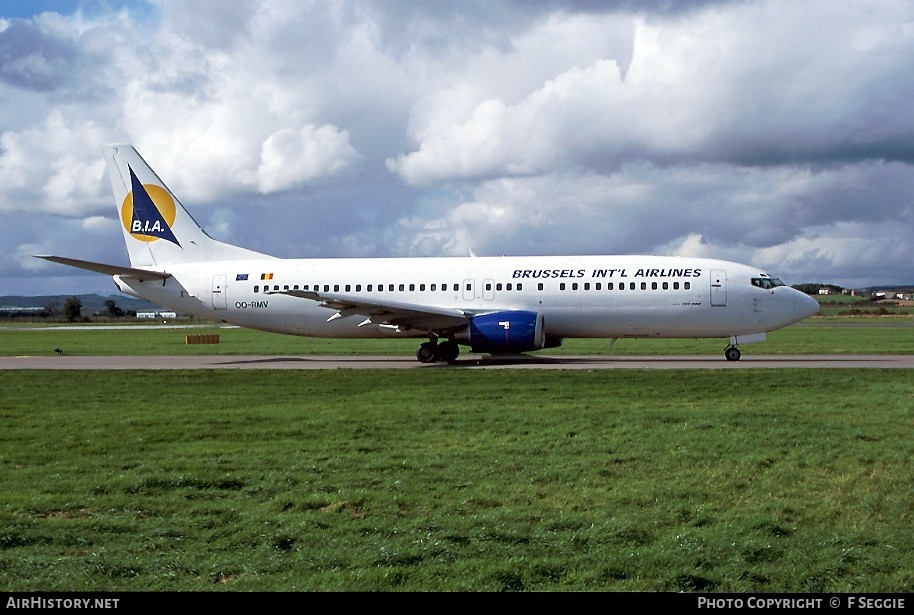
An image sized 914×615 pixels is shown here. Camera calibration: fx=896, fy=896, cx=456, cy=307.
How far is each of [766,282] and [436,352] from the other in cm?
1128

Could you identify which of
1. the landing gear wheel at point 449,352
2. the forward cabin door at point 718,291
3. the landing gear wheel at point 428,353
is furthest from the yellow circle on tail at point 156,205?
the forward cabin door at point 718,291

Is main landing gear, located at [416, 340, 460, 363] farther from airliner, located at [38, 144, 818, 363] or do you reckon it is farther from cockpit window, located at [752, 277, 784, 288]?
cockpit window, located at [752, 277, 784, 288]

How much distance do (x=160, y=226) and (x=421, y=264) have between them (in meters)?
10.4

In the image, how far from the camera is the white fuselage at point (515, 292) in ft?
97.0

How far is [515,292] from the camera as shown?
100 feet

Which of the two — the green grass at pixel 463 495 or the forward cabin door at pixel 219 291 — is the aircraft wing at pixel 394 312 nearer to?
the forward cabin door at pixel 219 291

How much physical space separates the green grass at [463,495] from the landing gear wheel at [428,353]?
42.8ft

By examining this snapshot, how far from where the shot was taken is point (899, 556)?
6.84 metres

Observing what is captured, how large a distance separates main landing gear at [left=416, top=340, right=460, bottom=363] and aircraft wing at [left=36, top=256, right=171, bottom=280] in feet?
34.9

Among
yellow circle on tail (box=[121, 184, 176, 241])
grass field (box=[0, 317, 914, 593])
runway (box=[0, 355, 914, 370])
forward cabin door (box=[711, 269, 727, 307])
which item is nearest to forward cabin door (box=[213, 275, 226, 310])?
runway (box=[0, 355, 914, 370])

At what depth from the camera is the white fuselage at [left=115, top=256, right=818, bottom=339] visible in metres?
29.6

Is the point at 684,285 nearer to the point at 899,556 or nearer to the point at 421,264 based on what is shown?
the point at 421,264

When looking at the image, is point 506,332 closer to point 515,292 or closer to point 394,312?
point 515,292
